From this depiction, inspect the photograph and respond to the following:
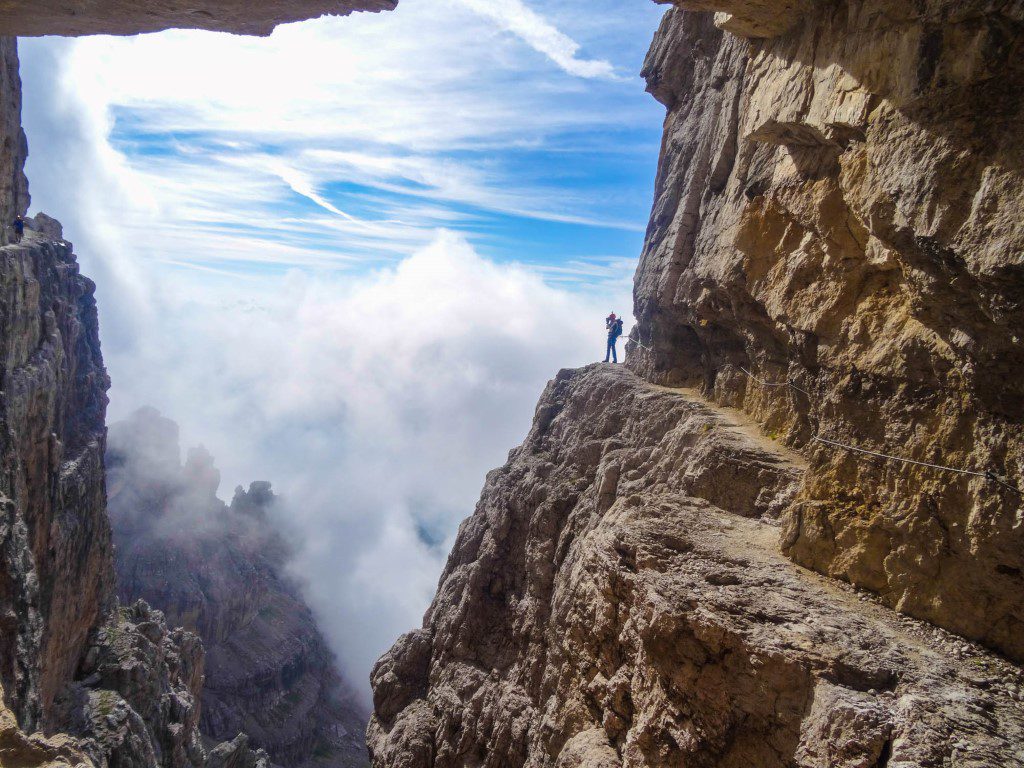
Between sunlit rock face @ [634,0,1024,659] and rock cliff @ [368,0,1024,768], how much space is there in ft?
0.15

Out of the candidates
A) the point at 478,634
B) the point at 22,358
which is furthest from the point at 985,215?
the point at 22,358

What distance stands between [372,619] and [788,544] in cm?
14933

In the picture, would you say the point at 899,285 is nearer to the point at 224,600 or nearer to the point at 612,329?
the point at 612,329

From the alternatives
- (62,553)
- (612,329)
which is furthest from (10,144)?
(612,329)

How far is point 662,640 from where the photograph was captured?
1301cm

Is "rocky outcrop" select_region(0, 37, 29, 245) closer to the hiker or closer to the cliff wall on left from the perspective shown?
the cliff wall on left

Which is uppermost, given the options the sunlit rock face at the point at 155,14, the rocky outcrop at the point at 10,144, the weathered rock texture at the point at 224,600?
the rocky outcrop at the point at 10,144

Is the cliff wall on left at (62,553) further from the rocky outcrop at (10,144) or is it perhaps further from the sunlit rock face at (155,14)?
the sunlit rock face at (155,14)

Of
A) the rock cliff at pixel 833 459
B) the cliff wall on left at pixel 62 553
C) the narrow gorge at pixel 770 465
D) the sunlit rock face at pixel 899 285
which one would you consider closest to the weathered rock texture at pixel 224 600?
the cliff wall on left at pixel 62 553

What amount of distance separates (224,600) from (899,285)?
113338 mm

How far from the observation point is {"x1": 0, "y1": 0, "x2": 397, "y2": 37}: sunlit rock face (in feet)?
41.7

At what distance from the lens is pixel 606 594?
53.8 ft

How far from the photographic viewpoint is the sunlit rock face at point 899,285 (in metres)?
9.07

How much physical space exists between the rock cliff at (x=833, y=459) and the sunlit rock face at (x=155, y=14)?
8948 millimetres
